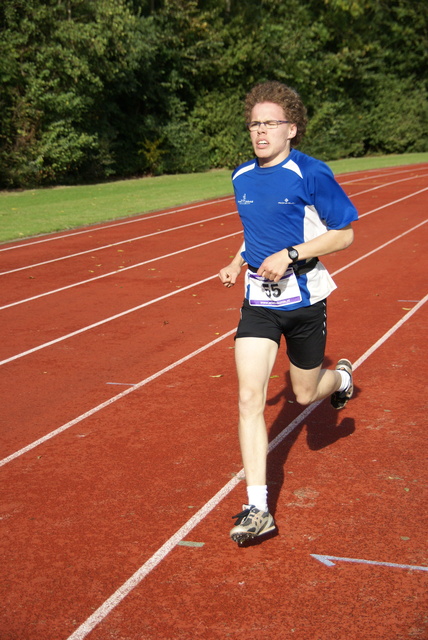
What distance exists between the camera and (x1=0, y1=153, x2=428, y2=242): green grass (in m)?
19.4

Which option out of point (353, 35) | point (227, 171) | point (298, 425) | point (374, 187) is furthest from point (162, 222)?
point (353, 35)

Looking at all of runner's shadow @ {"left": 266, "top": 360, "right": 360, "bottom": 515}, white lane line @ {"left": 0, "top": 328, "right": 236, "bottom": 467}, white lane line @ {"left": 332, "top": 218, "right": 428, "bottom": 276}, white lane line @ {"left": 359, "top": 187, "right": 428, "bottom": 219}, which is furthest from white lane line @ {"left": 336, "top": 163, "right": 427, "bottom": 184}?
runner's shadow @ {"left": 266, "top": 360, "right": 360, "bottom": 515}

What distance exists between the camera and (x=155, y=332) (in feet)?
30.0

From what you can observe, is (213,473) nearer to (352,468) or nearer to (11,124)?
(352,468)

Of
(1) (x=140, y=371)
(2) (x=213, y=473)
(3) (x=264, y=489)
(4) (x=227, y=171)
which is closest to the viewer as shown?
(3) (x=264, y=489)

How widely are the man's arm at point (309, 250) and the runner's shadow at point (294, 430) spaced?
4.65ft

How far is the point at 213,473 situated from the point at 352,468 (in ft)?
2.88

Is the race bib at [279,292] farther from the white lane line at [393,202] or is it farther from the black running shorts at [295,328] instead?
the white lane line at [393,202]

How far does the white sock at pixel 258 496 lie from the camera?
422cm

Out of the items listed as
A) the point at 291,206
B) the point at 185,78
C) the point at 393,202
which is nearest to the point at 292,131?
the point at 291,206

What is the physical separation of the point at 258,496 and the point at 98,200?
71.6 feet

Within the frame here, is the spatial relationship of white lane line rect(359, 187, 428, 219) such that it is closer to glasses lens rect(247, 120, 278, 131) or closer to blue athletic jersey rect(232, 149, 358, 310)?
blue athletic jersey rect(232, 149, 358, 310)

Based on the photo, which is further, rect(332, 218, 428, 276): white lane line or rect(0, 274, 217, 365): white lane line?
rect(332, 218, 428, 276): white lane line

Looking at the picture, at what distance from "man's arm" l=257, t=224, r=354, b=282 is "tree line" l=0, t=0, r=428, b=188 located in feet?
87.9
